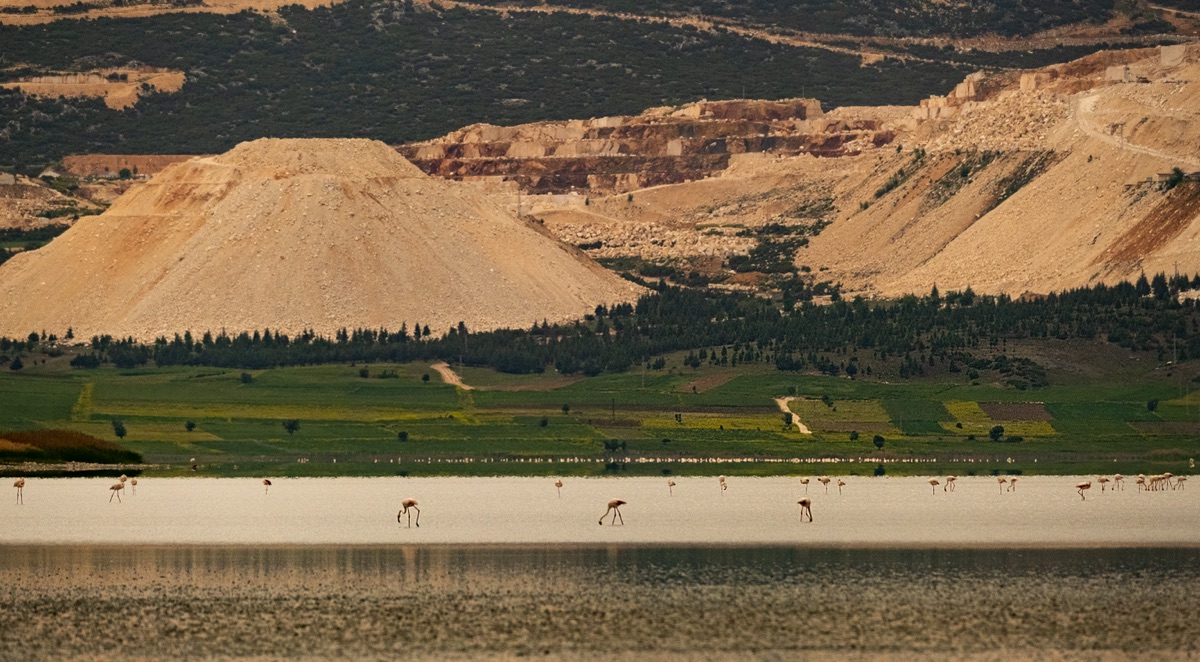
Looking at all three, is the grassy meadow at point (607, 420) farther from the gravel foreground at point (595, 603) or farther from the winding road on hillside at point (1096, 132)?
the winding road on hillside at point (1096, 132)

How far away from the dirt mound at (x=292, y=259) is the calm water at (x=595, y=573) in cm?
4072

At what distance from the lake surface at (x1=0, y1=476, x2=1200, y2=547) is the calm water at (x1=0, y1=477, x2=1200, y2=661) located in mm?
203

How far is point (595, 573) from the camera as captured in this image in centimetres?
7056

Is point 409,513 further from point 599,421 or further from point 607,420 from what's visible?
point 607,420

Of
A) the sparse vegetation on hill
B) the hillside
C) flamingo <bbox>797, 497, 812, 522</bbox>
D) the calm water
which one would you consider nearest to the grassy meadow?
the sparse vegetation on hill

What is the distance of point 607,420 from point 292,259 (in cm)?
2969

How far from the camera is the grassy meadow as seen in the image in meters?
102

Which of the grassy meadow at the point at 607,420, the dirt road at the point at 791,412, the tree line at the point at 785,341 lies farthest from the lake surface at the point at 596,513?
the tree line at the point at 785,341

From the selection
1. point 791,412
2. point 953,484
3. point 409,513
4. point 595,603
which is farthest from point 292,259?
point 595,603

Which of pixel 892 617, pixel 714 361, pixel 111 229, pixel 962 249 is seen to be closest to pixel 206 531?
pixel 892 617

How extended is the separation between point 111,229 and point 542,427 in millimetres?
41911

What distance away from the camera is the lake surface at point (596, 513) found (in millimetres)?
78750

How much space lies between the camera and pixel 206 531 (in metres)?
80.5

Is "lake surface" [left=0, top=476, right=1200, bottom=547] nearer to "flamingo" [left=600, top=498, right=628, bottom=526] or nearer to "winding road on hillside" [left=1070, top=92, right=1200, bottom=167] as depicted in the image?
"flamingo" [left=600, top=498, right=628, bottom=526]
